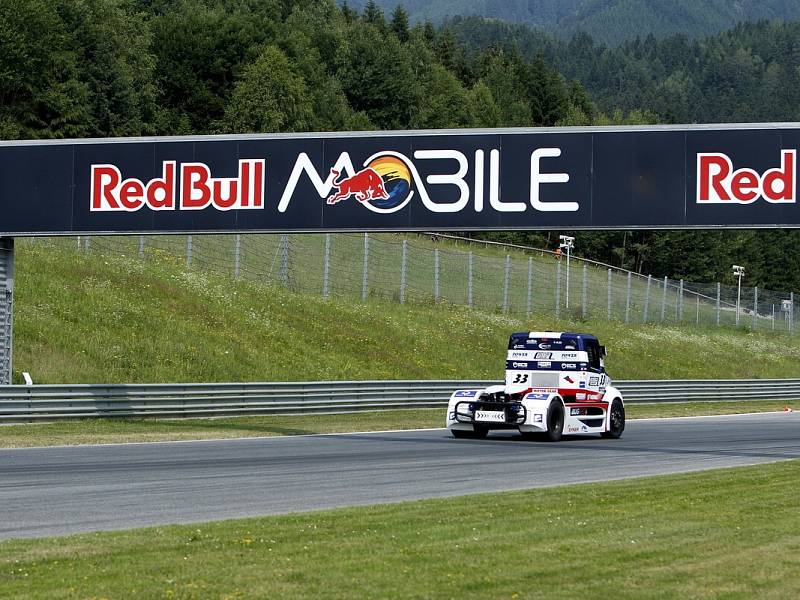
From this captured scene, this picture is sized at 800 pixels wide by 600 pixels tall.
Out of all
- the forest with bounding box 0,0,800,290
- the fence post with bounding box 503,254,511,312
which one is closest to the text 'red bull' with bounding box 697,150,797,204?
the fence post with bounding box 503,254,511,312

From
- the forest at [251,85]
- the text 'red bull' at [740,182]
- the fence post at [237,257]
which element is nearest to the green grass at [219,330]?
the fence post at [237,257]

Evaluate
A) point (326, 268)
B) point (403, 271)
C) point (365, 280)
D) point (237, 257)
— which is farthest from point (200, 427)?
point (403, 271)

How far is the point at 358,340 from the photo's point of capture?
42531mm

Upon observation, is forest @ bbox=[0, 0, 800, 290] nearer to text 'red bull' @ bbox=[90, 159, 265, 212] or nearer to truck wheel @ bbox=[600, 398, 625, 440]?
text 'red bull' @ bbox=[90, 159, 265, 212]

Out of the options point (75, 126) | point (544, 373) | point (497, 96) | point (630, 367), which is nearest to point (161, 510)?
point (544, 373)

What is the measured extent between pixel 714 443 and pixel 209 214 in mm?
10910

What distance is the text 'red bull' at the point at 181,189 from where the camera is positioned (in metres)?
26.0

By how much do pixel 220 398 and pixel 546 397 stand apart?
8266mm

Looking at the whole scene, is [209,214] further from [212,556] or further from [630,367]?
[630,367]

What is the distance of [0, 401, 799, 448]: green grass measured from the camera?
72.0 ft

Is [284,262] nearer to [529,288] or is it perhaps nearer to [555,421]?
[529,288]

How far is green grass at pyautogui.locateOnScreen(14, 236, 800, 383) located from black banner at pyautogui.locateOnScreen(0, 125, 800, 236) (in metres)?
5.72

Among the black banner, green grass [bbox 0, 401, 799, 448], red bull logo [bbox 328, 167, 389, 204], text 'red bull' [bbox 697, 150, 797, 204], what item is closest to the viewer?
green grass [bbox 0, 401, 799, 448]

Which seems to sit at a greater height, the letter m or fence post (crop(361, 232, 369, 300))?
the letter m
